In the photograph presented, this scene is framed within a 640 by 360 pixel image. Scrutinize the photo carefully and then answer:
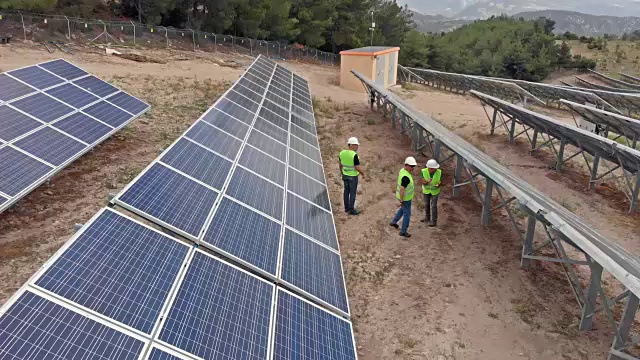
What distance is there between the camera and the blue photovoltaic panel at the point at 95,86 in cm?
1455

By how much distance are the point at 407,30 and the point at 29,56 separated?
5692 cm

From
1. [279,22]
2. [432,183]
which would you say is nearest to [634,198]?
[432,183]

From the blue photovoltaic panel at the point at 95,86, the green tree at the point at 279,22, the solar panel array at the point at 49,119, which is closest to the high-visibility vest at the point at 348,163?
the solar panel array at the point at 49,119

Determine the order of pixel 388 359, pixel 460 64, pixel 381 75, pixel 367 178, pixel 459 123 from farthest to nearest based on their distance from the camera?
1. pixel 460 64
2. pixel 381 75
3. pixel 459 123
4. pixel 367 178
5. pixel 388 359

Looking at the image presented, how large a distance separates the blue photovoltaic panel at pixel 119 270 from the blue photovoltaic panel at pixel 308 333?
1515mm

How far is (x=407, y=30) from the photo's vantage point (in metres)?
71.8

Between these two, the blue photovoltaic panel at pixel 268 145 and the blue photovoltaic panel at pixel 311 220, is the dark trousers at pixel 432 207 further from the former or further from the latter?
the blue photovoltaic panel at pixel 268 145

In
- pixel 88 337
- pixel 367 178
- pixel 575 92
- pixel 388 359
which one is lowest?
pixel 388 359

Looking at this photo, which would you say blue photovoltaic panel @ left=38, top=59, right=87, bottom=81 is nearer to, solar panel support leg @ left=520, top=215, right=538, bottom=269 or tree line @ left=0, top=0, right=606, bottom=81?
solar panel support leg @ left=520, top=215, right=538, bottom=269

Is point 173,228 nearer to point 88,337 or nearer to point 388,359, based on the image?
point 88,337

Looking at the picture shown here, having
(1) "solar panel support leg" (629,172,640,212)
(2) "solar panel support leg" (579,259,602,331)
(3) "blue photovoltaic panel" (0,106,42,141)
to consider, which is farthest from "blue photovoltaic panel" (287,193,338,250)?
(1) "solar panel support leg" (629,172,640,212)

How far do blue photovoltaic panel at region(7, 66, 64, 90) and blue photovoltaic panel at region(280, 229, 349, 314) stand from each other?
9865mm

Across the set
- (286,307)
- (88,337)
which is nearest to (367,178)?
(286,307)

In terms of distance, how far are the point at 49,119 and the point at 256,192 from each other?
665 centimetres
